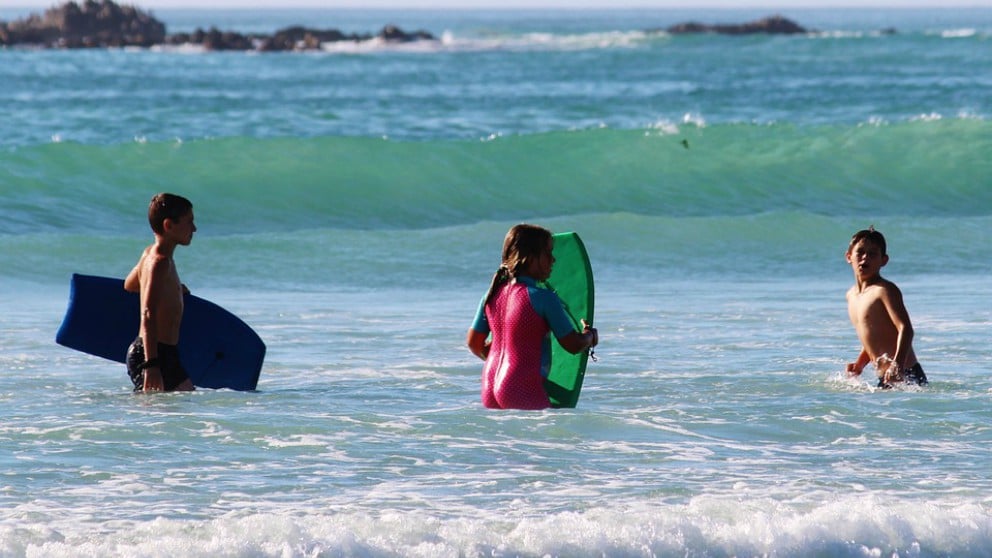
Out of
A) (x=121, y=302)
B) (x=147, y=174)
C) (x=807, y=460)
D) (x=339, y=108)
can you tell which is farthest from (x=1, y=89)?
(x=807, y=460)

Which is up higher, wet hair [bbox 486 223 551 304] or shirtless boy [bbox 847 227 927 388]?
wet hair [bbox 486 223 551 304]

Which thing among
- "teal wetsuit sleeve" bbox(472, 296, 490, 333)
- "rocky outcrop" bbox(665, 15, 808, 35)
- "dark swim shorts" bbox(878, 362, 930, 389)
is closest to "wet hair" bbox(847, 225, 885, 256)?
"dark swim shorts" bbox(878, 362, 930, 389)

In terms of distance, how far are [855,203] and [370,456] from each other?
51.1 feet

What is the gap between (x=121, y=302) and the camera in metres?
7.23

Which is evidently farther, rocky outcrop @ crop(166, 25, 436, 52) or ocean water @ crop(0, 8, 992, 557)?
rocky outcrop @ crop(166, 25, 436, 52)

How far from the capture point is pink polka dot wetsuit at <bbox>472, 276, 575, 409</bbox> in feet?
19.8

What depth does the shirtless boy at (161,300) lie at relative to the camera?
21.8 feet

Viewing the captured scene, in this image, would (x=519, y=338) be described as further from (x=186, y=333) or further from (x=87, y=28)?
(x=87, y=28)

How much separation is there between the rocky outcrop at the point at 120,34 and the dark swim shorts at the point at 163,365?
181 feet

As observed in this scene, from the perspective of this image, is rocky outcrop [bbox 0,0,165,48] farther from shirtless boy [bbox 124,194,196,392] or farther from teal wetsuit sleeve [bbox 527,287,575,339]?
teal wetsuit sleeve [bbox 527,287,575,339]

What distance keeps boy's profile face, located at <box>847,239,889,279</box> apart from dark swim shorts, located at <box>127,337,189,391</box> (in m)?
3.21

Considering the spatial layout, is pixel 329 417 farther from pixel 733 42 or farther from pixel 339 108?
pixel 733 42

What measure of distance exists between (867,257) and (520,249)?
6.95 feet

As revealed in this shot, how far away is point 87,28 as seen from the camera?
68.2 m
